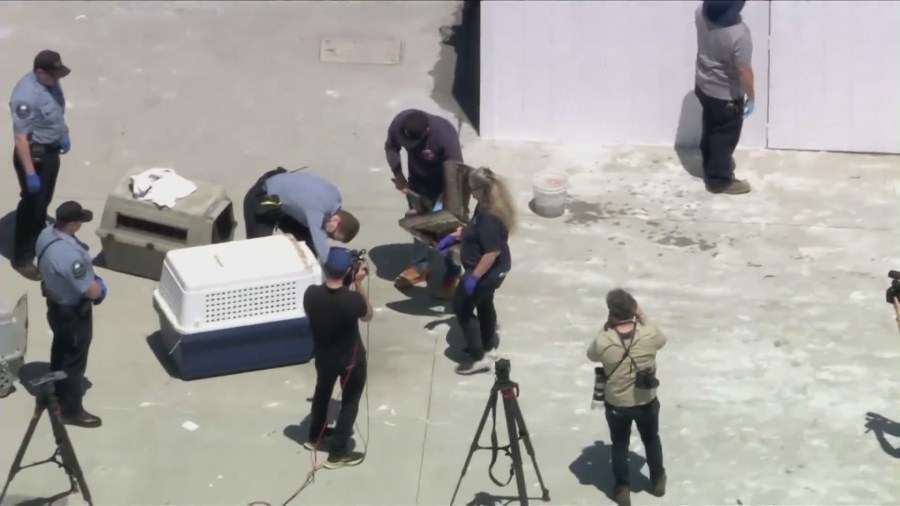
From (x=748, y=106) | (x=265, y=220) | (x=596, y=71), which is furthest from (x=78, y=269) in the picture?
(x=748, y=106)

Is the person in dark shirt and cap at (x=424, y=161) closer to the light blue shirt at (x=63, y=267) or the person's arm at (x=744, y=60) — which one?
the light blue shirt at (x=63, y=267)

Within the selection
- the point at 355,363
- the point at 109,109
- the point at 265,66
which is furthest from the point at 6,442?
the point at 265,66

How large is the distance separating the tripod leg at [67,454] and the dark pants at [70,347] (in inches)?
→ 28.0

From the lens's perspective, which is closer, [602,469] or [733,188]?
[602,469]

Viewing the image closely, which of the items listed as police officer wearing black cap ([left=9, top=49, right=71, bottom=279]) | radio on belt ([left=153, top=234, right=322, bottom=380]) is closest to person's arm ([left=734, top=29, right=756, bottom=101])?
radio on belt ([left=153, top=234, right=322, bottom=380])

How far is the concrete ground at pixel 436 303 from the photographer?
360 inches

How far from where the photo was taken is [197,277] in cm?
969

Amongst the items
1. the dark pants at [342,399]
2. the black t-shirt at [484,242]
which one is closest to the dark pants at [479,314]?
the black t-shirt at [484,242]

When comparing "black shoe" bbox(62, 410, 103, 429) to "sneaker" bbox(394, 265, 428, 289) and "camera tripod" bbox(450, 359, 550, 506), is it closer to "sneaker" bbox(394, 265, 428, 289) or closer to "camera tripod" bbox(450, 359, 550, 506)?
"camera tripod" bbox(450, 359, 550, 506)

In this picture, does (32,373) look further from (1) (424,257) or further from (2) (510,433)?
(2) (510,433)

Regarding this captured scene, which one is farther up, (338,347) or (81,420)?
(338,347)

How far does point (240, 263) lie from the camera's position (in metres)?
9.83

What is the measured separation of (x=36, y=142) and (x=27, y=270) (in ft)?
3.32

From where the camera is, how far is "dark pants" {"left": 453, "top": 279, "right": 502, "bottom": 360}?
977 centimetres
